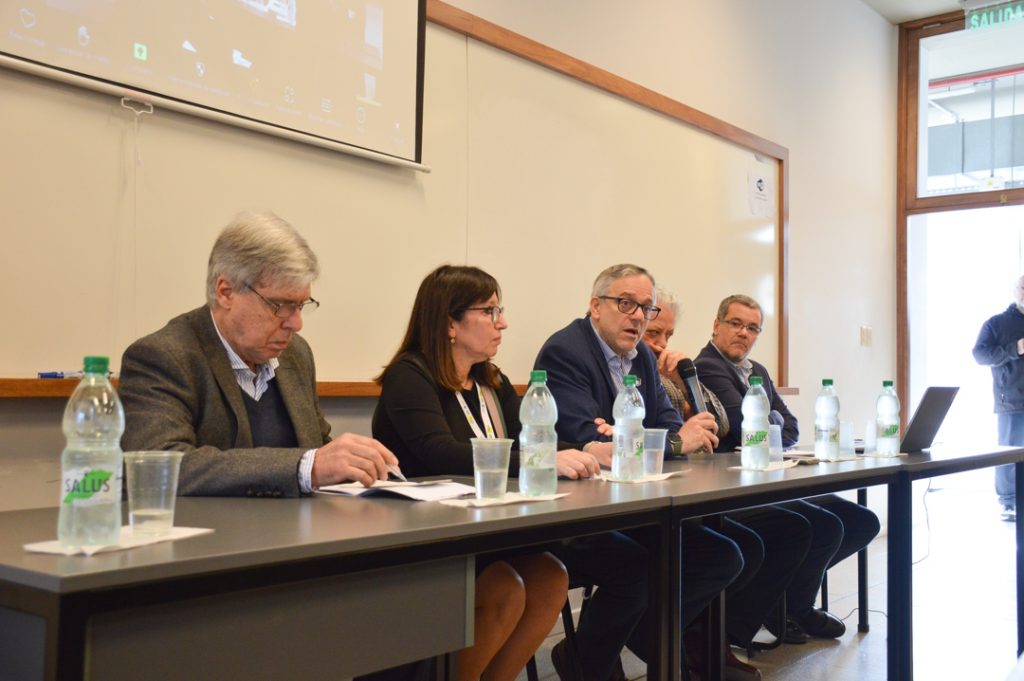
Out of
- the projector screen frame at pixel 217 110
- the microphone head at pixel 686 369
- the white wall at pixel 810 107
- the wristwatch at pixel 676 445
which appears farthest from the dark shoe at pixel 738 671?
the white wall at pixel 810 107

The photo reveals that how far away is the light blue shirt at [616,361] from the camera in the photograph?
2.90m

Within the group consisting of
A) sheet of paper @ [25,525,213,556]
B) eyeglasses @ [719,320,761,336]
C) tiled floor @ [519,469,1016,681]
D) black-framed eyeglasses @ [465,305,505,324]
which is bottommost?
tiled floor @ [519,469,1016,681]

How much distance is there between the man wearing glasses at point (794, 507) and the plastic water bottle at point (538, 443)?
146 centimetres

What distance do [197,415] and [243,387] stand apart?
0.51 feet

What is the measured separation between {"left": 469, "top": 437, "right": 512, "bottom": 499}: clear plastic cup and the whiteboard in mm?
1180

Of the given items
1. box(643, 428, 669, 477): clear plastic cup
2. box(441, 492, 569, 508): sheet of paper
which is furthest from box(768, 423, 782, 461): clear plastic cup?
box(441, 492, 569, 508): sheet of paper

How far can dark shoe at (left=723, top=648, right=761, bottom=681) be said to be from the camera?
109 inches

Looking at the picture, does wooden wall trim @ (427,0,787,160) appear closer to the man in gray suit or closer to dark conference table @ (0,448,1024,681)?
the man in gray suit

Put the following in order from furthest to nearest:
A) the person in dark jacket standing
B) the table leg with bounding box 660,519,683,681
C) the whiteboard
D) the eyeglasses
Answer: the person in dark jacket standing < the eyeglasses < the whiteboard < the table leg with bounding box 660,519,683,681

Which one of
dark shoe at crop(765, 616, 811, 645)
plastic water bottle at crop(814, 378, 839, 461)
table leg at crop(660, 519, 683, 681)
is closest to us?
table leg at crop(660, 519, 683, 681)

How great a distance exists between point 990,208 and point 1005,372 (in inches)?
42.9

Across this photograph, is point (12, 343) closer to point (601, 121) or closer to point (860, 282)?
point (601, 121)

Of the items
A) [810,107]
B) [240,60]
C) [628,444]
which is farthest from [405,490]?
[810,107]

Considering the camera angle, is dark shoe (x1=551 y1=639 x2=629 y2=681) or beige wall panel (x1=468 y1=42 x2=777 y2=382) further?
beige wall panel (x1=468 y1=42 x2=777 y2=382)
